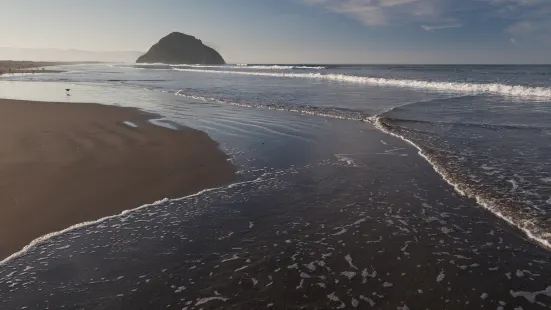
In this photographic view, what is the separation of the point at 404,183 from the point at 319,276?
4.34 metres

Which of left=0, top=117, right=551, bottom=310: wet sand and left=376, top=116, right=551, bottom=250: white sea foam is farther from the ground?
left=376, top=116, right=551, bottom=250: white sea foam

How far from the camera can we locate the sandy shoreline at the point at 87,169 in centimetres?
634

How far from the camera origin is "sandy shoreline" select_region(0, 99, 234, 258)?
634cm

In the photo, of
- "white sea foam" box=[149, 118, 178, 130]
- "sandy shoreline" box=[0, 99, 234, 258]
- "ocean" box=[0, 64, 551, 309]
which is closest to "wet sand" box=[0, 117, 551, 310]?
"ocean" box=[0, 64, 551, 309]

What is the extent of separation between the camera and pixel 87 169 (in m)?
8.63

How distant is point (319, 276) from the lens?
471cm

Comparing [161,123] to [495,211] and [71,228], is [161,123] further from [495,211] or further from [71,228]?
[495,211]

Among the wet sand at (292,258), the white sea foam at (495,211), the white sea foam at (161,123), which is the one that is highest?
the white sea foam at (161,123)

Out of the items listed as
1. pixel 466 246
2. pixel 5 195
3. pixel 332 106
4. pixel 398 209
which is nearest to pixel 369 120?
pixel 332 106

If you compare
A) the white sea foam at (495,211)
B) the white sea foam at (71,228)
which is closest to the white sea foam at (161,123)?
the white sea foam at (71,228)

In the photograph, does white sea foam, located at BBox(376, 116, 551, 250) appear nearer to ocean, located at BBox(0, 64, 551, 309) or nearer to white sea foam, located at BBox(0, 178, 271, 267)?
ocean, located at BBox(0, 64, 551, 309)

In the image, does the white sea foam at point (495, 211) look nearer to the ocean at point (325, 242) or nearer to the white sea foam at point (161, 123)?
the ocean at point (325, 242)

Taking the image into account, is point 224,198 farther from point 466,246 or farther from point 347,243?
point 466,246

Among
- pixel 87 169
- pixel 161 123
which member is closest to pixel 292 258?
pixel 87 169
